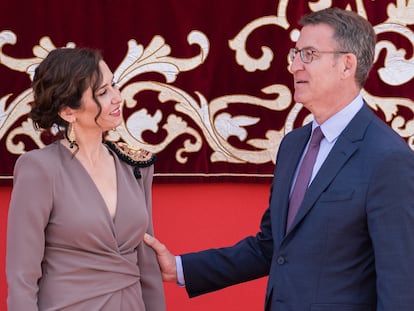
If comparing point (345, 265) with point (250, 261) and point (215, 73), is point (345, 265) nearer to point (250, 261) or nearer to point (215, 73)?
point (250, 261)

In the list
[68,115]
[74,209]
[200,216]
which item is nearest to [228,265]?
[200,216]

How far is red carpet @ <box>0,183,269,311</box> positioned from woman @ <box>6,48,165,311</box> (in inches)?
27.7

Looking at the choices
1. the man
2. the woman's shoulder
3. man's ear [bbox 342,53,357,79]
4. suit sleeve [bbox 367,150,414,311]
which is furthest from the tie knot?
the woman's shoulder

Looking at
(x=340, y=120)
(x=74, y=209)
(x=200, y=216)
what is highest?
(x=340, y=120)

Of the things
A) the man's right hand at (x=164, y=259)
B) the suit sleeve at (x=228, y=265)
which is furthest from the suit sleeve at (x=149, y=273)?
the suit sleeve at (x=228, y=265)

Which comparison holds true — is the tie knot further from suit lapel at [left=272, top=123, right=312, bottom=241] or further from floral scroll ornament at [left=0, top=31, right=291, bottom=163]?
floral scroll ornament at [left=0, top=31, right=291, bottom=163]

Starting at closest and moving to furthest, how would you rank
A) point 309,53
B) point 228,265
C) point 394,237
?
point 394,237, point 309,53, point 228,265

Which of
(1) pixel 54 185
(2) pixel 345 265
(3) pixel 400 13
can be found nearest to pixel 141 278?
(1) pixel 54 185

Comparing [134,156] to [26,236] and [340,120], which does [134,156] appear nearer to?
[26,236]

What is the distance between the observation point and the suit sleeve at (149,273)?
2832mm

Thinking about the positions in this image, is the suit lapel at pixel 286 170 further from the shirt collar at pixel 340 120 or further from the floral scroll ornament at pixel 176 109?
the floral scroll ornament at pixel 176 109

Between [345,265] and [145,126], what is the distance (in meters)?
1.14

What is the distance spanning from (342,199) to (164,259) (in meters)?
0.69

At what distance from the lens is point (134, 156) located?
9.36 ft
